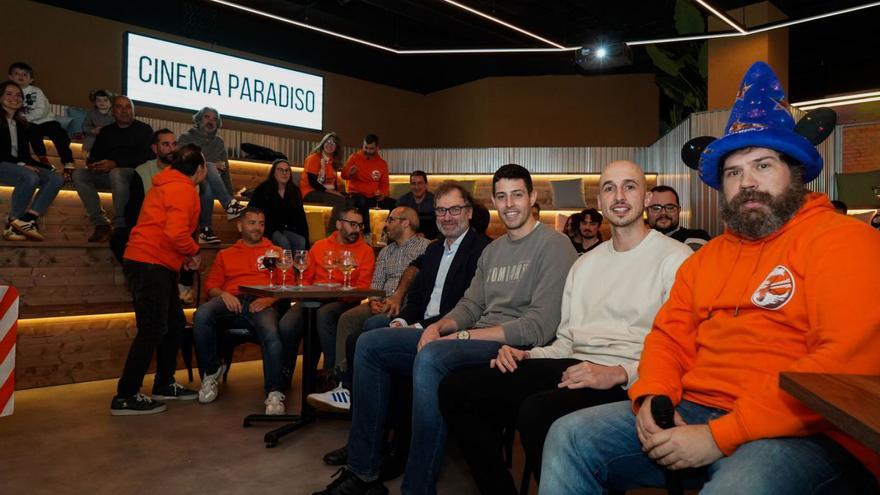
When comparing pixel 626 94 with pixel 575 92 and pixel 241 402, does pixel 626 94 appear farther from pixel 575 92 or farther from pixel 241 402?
pixel 241 402

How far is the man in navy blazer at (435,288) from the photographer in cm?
271

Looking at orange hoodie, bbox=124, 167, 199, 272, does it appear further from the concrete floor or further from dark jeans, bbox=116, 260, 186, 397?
the concrete floor

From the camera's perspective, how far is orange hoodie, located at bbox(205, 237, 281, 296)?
473 centimetres

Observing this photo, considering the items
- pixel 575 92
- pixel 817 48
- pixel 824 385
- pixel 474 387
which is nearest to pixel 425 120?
pixel 575 92

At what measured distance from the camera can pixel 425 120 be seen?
13.4 m

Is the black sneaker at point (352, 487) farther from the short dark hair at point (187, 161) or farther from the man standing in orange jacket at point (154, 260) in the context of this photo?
the short dark hair at point (187, 161)

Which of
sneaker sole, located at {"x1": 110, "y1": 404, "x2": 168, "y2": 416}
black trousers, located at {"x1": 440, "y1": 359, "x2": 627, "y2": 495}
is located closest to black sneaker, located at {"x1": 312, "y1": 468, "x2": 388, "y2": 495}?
black trousers, located at {"x1": 440, "y1": 359, "x2": 627, "y2": 495}

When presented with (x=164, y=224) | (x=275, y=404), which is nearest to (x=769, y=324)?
(x=275, y=404)

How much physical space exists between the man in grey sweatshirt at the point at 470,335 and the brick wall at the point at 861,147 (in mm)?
6163

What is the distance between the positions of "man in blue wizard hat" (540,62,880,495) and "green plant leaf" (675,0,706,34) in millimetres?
7466

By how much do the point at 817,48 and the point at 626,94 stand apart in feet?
10.8

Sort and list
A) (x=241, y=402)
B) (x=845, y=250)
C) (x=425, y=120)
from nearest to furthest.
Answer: (x=845, y=250)
(x=241, y=402)
(x=425, y=120)

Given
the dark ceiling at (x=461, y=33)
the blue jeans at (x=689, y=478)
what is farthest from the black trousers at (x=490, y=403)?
the dark ceiling at (x=461, y=33)

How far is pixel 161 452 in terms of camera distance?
3.31 m
